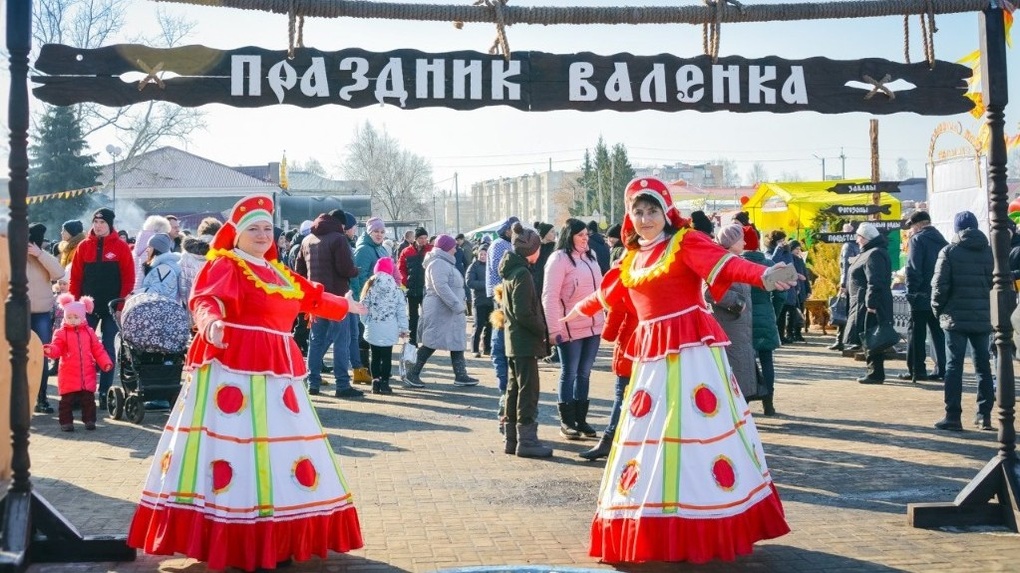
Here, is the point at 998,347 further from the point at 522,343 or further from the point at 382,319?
the point at 382,319

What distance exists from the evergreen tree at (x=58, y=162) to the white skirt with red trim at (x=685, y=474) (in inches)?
1895

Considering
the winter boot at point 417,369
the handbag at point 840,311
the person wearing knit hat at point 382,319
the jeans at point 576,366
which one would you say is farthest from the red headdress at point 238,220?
the handbag at point 840,311

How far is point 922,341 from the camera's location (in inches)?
529

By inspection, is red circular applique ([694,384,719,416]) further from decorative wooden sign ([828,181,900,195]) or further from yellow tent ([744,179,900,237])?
yellow tent ([744,179,900,237])

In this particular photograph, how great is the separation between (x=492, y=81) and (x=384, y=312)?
6.63 meters

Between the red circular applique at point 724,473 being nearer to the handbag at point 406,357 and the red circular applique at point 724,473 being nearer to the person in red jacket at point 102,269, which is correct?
the person in red jacket at point 102,269

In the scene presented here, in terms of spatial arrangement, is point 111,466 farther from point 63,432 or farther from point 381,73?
point 381,73

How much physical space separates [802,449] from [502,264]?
315 cm

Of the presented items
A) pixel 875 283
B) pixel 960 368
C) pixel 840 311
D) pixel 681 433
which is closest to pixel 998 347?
pixel 681 433

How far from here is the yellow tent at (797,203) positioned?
76.6 ft

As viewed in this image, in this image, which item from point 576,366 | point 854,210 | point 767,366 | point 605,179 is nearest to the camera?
point 576,366

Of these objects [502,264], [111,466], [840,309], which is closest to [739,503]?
[502,264]

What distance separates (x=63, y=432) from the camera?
33.8 ft

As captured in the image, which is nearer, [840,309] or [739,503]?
[739,503]
